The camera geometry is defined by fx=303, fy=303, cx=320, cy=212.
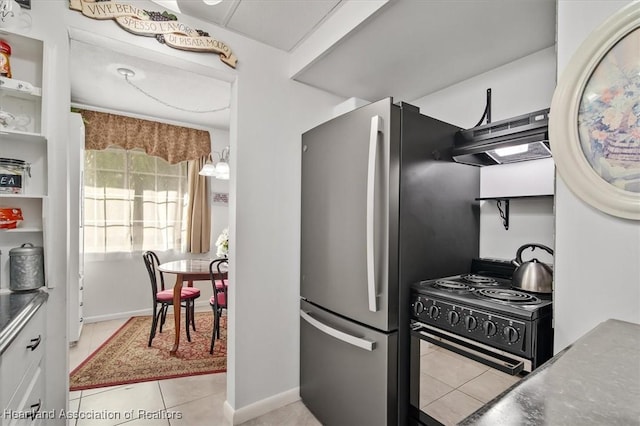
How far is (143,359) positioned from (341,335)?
2.21m

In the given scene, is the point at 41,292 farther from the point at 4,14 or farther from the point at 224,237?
the point at 224,237

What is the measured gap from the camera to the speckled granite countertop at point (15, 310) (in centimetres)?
93

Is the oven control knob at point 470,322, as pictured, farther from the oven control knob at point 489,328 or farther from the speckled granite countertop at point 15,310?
Result: the speckled granite countertop at point 15,310

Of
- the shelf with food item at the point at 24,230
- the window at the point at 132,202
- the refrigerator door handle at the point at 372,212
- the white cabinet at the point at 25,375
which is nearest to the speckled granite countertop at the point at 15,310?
the white cabinet at the point at 25,375

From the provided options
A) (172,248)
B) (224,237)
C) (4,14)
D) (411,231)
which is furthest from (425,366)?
(172,248)

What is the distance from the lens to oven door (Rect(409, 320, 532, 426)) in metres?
1.24

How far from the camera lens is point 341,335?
1.67 meters

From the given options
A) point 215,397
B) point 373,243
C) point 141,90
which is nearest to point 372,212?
point 373,243

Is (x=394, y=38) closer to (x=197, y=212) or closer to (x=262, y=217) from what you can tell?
(x=262, y=217)

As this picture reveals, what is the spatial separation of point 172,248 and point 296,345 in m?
2.86

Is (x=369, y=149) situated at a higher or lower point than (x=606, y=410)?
higher

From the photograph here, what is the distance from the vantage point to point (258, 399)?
2.01 metres

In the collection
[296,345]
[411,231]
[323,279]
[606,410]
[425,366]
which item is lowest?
[296,345]

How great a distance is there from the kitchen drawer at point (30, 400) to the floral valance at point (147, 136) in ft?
10.2
